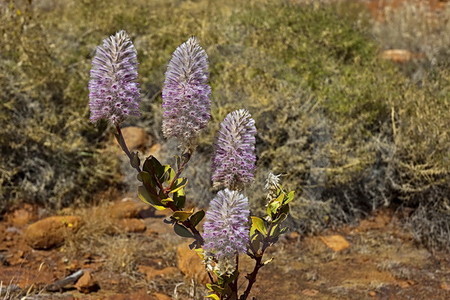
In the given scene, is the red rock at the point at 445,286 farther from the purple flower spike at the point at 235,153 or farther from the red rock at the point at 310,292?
the purple flower spike at the point at 235,153

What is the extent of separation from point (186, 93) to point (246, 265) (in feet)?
7.61

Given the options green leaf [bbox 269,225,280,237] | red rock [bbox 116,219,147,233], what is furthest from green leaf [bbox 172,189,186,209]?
red rock [bbox 116,219,147,233]

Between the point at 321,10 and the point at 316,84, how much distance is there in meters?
1.33

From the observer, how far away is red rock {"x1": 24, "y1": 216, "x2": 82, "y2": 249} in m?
4.70

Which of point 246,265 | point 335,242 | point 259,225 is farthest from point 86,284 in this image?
point 335,242

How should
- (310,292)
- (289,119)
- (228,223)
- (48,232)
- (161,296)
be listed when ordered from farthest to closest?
(289,119), (48,232), (310,292), (161,296), (228,223)

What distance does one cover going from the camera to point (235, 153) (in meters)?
2.21

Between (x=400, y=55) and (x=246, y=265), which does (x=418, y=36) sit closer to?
(x=400, y=55)

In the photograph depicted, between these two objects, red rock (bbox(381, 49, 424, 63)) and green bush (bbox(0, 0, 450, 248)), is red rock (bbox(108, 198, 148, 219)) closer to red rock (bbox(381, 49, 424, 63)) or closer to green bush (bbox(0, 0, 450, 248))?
green bush (bbox(0, 0, 450, 248))

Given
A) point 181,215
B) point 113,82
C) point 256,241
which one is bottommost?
point 256,241

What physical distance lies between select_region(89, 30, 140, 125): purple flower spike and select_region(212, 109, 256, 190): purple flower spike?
0.34m

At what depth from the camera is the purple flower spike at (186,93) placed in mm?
2203

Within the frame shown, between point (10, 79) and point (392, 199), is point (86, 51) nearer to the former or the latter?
point (10, 79)

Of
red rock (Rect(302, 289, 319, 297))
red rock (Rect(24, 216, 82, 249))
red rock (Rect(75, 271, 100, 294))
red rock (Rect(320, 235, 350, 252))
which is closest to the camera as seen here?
red rock (Rect(75, 271, 100, 294))
